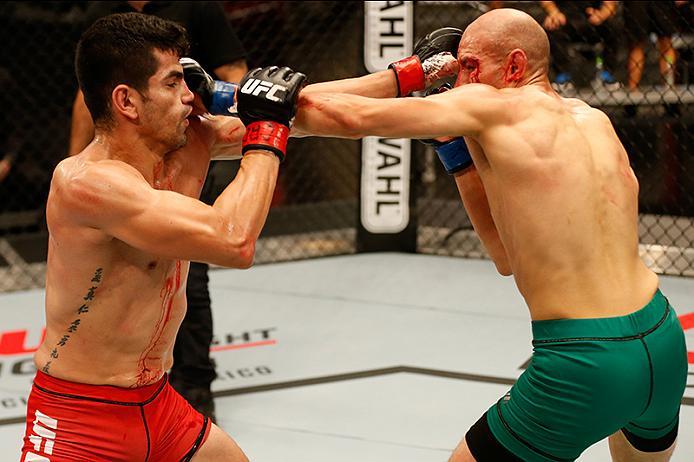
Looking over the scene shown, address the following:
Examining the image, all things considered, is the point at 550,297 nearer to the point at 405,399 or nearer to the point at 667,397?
the point at 667,397

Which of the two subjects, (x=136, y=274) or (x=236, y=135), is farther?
(x=236, y=135)

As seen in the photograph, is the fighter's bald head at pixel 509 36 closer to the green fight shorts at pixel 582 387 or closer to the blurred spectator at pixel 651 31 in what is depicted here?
the green fight shorts at pixel 582 387

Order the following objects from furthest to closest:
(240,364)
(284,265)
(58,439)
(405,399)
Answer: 1. (284,265)
2. (240,364)
3. (405,399)
4. (58,439)

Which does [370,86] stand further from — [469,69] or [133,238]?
[133,238]

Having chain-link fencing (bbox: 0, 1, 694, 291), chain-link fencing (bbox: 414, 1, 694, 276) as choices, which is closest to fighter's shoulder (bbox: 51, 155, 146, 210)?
chain-link fencing (bbox: 0, 1, 694, 291)

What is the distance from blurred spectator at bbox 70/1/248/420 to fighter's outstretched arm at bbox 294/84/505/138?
1264 mm

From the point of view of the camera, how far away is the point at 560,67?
203 inches

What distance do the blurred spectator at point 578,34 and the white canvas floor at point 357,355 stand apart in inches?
44.4

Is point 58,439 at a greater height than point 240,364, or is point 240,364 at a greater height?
point 58,439

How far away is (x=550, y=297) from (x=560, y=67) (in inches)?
135

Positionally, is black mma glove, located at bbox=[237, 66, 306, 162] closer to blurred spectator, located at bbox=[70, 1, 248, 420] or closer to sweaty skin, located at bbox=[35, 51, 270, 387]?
sweaty skin, located at bbox=[35, 51, 270, 387]

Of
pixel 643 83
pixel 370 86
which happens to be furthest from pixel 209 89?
pixel 643 83

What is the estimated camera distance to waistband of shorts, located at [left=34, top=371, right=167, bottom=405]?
1.93m

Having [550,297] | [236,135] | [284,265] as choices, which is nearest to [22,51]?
[284,265]
